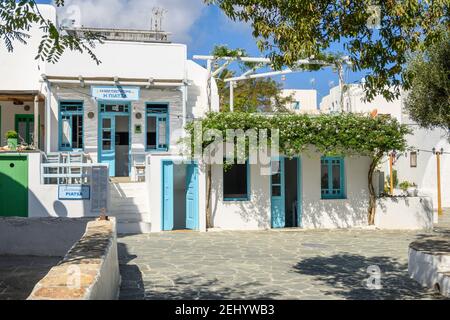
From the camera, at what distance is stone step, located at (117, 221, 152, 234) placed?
15.1 m

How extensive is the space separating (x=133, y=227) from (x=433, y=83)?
9311 mm

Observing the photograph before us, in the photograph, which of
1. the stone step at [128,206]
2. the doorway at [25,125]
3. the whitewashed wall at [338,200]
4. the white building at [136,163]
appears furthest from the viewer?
the doorway at [25,125]

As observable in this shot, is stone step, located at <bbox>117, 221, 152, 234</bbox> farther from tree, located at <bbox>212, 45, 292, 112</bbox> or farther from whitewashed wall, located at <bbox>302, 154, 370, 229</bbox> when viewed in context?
tree, located at <bbox>212, 45, 292, 112</bbox>

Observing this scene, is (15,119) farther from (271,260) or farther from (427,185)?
(427,185)

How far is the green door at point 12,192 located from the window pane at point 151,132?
19.7ft

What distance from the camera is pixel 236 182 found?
1655cm

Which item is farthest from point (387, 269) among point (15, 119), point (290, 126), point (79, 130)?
point (15, 119)

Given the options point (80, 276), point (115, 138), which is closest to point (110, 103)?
point (115, 138)

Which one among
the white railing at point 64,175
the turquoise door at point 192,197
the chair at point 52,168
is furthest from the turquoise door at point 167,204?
the chair at point 52,168

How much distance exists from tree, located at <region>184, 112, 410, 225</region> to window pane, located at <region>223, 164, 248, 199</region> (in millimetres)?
970

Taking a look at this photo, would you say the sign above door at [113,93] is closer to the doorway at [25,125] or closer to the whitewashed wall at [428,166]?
the doorway at [25,125]

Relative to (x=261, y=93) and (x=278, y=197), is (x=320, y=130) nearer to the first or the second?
(x=278, y=197)

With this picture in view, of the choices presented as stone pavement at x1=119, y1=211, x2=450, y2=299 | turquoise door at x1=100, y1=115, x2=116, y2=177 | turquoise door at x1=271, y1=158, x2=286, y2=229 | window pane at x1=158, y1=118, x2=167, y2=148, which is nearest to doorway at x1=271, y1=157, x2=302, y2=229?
turquoise door at x1=271, y1=158, x2=286, y2=229

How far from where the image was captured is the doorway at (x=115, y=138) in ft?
63.3
